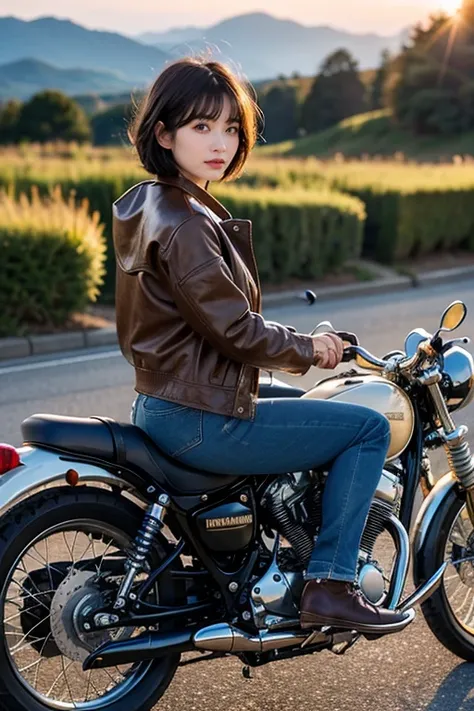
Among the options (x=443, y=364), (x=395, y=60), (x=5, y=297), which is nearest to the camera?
(x=443, y=364)

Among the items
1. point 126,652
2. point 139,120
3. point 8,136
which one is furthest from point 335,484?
point 8,136

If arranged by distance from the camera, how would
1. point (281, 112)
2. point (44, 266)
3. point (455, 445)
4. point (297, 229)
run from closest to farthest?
1. point (455, 445)
2. point (44, 266)
3. point (297, 229)
4. point (281, 112)

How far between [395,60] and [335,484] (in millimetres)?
72562

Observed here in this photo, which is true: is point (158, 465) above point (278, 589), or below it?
above

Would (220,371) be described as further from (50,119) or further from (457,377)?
(50,119)

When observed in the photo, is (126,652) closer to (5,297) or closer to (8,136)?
(5,297)

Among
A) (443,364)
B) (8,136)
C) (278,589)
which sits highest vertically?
(443,364)

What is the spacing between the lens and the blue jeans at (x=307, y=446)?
312 centimetres

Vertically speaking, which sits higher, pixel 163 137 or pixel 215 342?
pixel 163 137

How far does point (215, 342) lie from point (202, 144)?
0.59 m

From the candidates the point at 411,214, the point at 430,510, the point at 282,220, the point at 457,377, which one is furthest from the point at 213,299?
the point at 411,214

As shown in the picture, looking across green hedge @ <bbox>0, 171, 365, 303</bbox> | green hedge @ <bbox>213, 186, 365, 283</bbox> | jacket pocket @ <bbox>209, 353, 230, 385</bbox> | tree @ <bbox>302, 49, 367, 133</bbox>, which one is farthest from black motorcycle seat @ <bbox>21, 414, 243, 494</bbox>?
tree @ <bbox>302, 49, 367, 133</bbox>

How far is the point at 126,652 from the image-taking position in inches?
122

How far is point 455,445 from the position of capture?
3.60m
